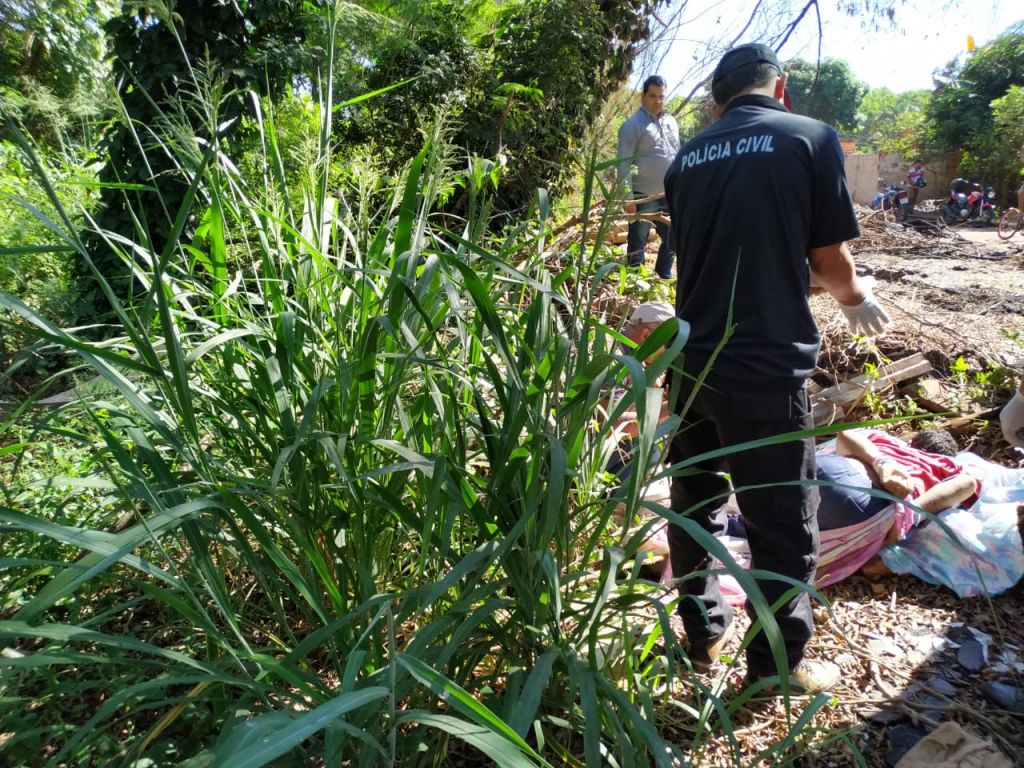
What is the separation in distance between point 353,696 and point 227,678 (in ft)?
1.07

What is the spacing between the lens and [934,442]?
9.89ft

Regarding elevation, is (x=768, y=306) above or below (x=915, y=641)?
above

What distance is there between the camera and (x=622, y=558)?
958mm

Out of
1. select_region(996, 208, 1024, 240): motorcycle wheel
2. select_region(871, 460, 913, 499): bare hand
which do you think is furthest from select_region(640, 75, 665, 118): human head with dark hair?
select_region(996, 208, 1024, 240): motorcycle wheel

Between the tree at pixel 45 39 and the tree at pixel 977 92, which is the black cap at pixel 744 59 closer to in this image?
the tree at pixel 45 39

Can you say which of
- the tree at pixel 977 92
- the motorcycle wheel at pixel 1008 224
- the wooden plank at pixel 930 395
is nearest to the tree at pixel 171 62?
the wooden plank at pixel 930 395

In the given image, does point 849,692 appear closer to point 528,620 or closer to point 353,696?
point 528,620

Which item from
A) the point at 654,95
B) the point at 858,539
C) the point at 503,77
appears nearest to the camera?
the point at 858,539

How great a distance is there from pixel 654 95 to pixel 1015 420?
3712 millimetres

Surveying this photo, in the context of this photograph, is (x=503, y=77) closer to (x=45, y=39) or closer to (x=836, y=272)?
(x=836, y=272)

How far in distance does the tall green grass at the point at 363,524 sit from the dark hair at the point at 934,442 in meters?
2.09

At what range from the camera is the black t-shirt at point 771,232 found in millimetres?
1641

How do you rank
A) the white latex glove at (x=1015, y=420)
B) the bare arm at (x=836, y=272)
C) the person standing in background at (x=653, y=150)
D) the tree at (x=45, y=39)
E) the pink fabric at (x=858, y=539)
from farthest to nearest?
the tree at (x=45, y=39) → the person standing in background at (x=653, y=150) → the pink fabric at (x=858, y=539) → the white latex glove at (x=1015, y=420) → the bare arm at (x=836, y=272)

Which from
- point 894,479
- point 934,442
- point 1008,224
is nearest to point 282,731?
point 894,479
